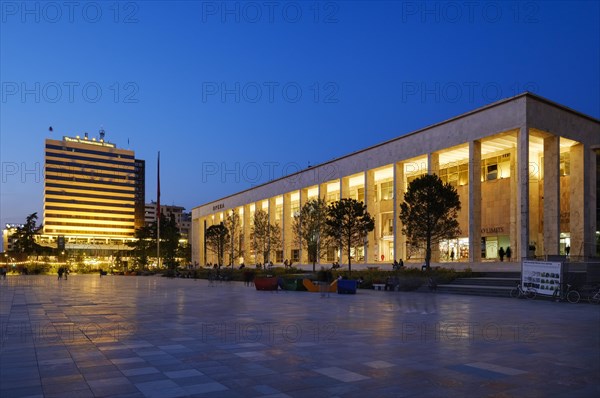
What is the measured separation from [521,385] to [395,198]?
4925cm

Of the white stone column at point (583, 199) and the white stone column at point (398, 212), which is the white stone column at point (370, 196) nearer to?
the white stone column at point (398, 212)

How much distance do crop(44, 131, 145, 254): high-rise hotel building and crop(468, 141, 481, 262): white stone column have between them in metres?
154

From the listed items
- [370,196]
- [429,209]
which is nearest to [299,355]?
[429,209]

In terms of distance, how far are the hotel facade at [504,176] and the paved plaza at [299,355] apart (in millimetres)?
29488

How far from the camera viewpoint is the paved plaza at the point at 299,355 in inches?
292

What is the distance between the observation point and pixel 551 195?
1777 inches

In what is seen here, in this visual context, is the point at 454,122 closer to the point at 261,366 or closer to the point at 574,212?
the point at 574,212

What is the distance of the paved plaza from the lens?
7406 mm

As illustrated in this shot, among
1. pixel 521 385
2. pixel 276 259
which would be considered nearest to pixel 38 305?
pixel 521 385

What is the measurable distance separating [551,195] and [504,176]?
6435mm

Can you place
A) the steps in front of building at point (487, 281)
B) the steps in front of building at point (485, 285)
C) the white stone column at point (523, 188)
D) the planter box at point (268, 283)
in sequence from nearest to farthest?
the steps in front of building at point (485, 285) < the steps in front of building at point (487, 281) < the planter box at point (268, 283) < the white stone column at point (523, 188)

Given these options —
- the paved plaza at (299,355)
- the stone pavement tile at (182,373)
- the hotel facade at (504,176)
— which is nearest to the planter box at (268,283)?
→ the paved plaza at (299,355)

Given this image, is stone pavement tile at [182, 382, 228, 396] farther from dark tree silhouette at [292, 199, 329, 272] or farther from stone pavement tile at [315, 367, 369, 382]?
dark tree silhouette at [292, 199, 329, 272]

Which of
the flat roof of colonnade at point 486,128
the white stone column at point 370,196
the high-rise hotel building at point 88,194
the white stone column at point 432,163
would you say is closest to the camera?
the flat roof of colonnade at point 486,128
